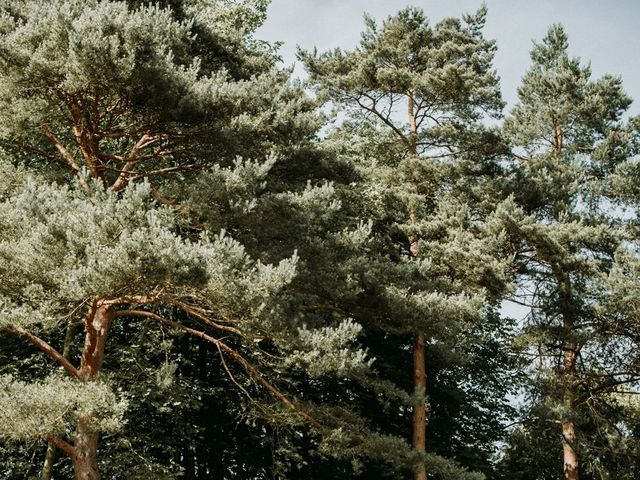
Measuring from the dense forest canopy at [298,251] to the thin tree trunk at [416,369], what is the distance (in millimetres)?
56

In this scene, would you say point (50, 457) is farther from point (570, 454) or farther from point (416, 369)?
point (570, 454)

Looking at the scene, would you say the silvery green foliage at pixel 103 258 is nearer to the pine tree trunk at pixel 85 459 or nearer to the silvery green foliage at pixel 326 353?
the silvery green foliage at pixel 326 353

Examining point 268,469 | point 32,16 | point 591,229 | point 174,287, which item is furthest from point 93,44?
point 268,469

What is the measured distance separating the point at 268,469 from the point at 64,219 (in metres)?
9.49

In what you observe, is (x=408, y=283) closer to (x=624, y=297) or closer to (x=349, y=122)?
(x=624, y=297)

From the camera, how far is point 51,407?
20.3ft

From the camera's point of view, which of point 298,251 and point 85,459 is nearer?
point 85,459

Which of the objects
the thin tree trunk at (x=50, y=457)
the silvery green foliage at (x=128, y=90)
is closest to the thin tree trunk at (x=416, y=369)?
the silvery green foliage at (x=128, y=90)

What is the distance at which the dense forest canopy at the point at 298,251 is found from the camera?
6.69 metres

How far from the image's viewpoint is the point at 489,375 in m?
16.1

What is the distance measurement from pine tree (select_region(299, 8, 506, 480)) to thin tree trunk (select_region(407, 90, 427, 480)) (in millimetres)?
22

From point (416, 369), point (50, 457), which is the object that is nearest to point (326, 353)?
point (416, 369)

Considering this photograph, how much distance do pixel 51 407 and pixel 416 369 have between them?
7393mm

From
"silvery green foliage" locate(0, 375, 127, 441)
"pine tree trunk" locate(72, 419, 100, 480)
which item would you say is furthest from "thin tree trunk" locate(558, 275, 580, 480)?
"silvery green foliage" locate(0, 375, 127, 441)
